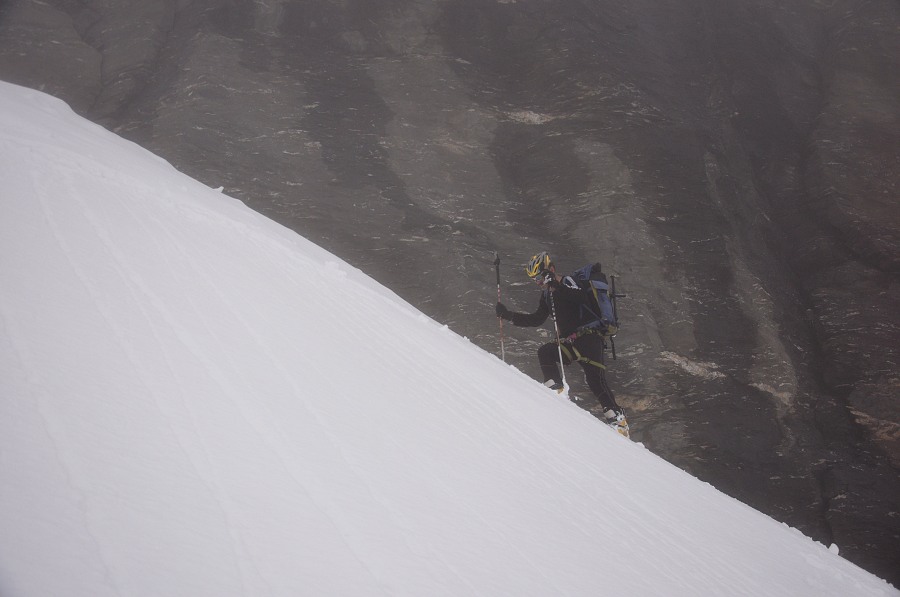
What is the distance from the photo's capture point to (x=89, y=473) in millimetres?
1291

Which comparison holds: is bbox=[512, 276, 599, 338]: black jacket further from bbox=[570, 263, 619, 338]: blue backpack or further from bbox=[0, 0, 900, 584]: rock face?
bbox=[0, 0, 900, 584]: rock face

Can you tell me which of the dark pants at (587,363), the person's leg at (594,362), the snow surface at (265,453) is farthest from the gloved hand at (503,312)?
the snow surface at (265,453)

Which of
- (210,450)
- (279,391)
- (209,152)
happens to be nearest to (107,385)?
(210,450)

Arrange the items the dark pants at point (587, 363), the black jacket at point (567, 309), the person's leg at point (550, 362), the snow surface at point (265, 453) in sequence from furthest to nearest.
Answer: the person's leg at point (550, 362), the black jacket at point (567, 309), the dark pants at point (587, 363), the snow surface at point (265, 453)

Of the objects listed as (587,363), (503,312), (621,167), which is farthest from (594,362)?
(621,167)

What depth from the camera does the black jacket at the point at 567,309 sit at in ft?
21.8

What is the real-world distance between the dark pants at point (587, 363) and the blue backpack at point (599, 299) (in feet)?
0.57

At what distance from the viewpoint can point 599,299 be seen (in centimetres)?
652

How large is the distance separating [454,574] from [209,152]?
895 cm

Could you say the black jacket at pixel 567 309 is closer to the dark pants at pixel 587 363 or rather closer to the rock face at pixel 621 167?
the dark pants at pixel 587 363

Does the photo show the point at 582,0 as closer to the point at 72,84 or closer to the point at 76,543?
the point at 72,84

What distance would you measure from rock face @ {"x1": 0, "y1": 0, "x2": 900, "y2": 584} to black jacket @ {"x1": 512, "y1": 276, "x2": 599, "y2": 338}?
745mm

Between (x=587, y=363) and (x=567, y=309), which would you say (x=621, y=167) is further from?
(x=587, y=363)

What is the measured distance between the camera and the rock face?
7.65m
